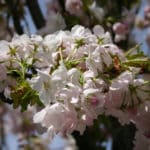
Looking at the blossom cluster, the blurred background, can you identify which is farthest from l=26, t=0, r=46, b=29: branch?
the blossom cluster

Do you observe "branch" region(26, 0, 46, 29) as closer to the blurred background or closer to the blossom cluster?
the blurred background

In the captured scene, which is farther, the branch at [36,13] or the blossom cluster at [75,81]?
the branch at [36,13]

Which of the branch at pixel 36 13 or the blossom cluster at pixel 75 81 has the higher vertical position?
the branch at pixel 36 13

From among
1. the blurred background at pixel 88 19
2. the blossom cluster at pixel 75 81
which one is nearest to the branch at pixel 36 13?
the blurred background at pixel 88 19

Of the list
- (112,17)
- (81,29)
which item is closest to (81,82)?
(81,29)

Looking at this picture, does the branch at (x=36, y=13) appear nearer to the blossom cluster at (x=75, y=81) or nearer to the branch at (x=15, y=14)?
the branch at (x=15, y=14)

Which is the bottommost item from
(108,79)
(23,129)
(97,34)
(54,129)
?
(23,129)

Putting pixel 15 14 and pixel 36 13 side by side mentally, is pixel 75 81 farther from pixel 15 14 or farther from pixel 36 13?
pixel 15 14

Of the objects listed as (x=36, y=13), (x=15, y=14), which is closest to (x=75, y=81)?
(x=36, y=13)

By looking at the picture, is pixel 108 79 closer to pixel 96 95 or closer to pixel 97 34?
pixel 96 95
